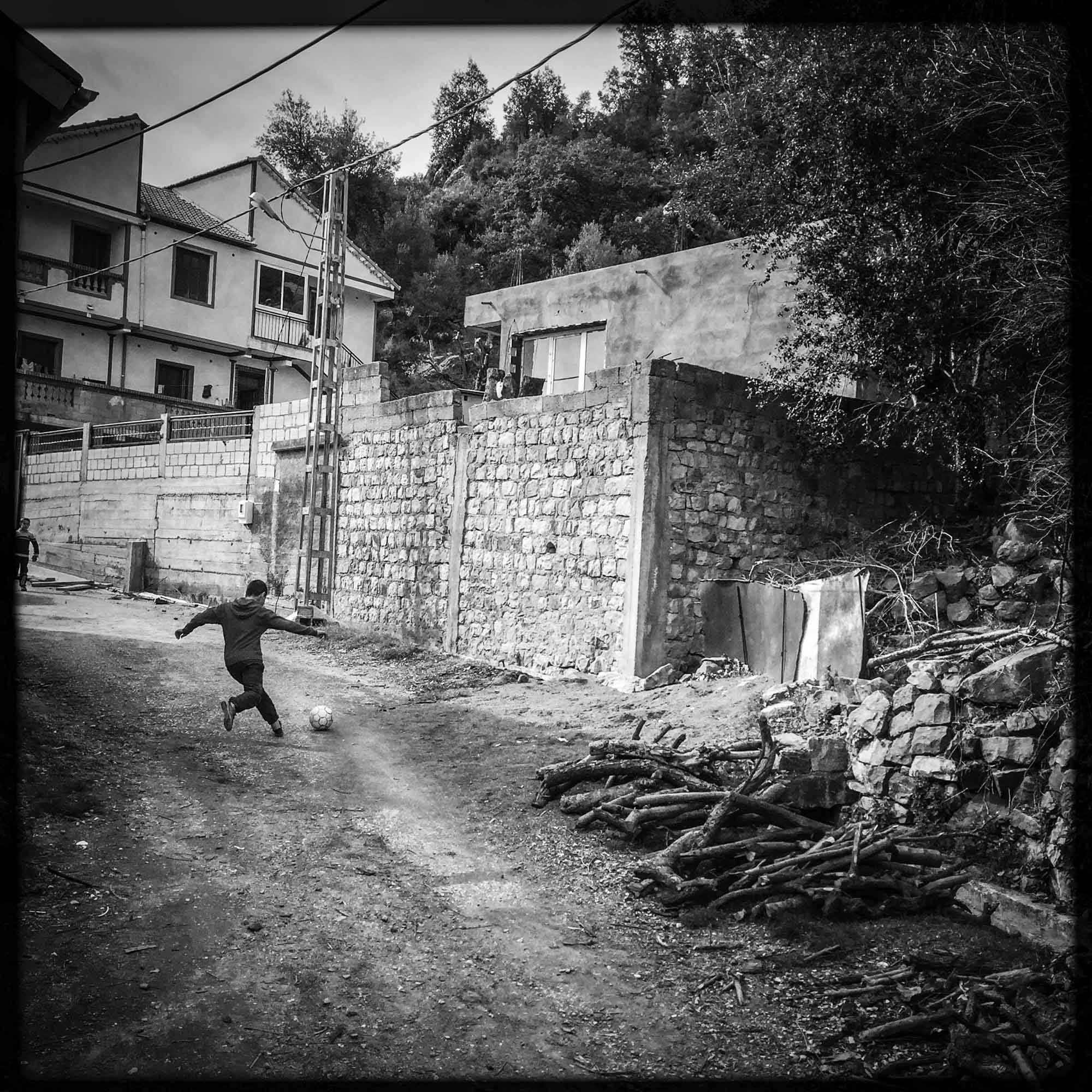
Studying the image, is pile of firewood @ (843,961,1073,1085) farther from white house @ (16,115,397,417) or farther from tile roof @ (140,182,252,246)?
tile roof @ (140,182,252,246)

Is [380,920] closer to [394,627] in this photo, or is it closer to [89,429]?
[394,627]

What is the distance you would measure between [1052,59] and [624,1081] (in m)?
6.97

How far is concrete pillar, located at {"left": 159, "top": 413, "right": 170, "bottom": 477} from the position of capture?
60.1ft

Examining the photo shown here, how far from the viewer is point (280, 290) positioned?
935 inches

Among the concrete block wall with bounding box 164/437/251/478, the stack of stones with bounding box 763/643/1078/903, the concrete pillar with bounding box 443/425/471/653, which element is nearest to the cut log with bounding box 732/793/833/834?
the stack of stones with bounding box 763/643/1078/903

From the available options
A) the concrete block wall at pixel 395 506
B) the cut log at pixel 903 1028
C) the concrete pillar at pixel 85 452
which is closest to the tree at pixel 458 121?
the concrete block wall at pixel 395 506

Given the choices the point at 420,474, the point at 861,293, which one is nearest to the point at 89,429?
the point at 420,474

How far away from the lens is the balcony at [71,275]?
64.4 ft

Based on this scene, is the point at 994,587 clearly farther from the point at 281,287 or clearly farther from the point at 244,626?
the point at 281,287

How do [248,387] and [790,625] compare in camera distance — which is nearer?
[790,625]

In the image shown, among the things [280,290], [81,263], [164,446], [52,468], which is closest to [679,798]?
[164,446]

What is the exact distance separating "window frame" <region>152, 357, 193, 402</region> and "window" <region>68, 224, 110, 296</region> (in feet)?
7.44

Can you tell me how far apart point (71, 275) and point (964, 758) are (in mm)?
21552

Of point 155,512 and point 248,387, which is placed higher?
point 248,387
